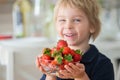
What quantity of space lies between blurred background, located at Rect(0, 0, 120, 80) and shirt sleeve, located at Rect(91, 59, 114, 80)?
82 centimetres

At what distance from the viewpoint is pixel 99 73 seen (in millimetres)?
988

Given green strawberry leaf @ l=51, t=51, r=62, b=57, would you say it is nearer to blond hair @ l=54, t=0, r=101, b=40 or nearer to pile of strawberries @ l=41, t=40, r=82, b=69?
pile of strawberries @ l=41, t=40, r=82, b=69

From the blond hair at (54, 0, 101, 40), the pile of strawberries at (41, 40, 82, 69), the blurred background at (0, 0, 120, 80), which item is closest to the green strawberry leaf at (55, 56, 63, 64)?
the pile of strawberries at (41, 40, 82, 69)

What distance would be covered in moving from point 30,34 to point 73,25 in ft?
3.72

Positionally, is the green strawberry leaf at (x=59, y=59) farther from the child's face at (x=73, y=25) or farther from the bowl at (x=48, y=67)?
the child's face at (x=73, y=25)

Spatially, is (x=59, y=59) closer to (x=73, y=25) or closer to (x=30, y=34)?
(x=73, y=25)

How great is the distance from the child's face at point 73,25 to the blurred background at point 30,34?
788 millimetres

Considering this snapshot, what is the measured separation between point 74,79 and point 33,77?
93cm

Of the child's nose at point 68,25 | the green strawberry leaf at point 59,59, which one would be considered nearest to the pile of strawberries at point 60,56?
the green strawberry leaf at point 59,59

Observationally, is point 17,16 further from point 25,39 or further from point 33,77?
point 33,77

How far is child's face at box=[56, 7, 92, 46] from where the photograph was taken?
3.21 ft

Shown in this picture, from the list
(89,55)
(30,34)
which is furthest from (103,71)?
(30,34)

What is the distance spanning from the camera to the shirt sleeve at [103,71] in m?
0.99

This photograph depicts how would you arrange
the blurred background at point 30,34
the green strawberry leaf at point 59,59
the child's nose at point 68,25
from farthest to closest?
the blurred background at point 30,34, the child's nose at point 68,25, the green strawberry leaf at point 59,59
